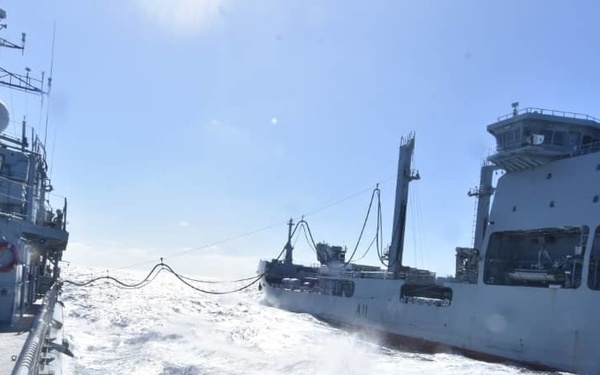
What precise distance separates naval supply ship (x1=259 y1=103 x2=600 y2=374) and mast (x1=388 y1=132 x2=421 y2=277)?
10.0 feet

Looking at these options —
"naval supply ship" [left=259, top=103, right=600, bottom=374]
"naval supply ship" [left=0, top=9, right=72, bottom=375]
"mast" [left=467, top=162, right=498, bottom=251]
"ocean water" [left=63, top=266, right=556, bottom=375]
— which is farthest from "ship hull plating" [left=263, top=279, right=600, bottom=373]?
"naval supply ship" [left=0, top=9, right=72, bottom=375]

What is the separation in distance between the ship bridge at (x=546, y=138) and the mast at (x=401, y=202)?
13009 mm

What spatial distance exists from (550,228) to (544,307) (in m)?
4.16

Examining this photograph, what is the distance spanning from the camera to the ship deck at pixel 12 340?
25.3ft

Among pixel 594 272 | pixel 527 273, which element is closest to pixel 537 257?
pixel 527 273

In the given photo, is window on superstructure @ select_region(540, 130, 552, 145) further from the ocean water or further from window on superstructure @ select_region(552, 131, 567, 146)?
the ocean water

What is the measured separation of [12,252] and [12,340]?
332cm

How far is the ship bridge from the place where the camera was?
966 inches

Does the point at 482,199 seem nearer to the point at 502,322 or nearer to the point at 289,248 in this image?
the point at 502,322

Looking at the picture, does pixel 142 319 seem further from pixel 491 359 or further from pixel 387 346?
pixel 491 359

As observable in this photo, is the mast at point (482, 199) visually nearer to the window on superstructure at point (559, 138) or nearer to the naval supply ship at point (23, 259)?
the window on superstructure at point (559, 138)

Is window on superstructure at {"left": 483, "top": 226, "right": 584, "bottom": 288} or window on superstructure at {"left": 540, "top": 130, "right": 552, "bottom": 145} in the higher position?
window on superstructure at {"left": 540, "top": 130, "right": 552, "bottom": 145}

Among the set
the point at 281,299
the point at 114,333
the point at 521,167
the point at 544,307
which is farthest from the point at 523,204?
the point at 281,299

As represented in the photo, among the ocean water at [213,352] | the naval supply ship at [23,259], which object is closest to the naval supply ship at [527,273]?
the ocean water at [213,352]
